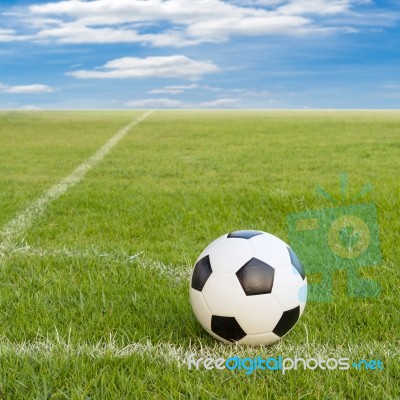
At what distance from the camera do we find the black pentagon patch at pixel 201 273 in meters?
2.90

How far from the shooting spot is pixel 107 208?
21.0ft

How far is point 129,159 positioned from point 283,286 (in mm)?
9718

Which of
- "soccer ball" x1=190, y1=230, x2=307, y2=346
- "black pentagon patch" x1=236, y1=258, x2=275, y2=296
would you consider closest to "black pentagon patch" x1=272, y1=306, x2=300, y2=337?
"soccer ball" x1=190, y1=230, x2=307, y2=346

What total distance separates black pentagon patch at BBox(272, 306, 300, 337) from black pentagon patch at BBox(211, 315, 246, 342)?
0.60 ft

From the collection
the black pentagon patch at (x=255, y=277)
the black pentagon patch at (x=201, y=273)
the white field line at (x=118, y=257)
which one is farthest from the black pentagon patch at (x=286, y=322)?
the white field line at (x=118, y=257)

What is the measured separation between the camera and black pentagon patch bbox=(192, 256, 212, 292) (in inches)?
114

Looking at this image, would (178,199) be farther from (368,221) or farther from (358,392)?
(358,392)

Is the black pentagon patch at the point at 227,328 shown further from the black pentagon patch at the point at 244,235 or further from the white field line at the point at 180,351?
the black pentagon patch at the point at 244,235

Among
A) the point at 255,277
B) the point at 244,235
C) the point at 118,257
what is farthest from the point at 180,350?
the point at 118,257

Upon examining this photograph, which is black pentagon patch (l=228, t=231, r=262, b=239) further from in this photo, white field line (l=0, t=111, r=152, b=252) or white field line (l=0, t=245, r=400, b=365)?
white field line (l=0, t=111, r=152, b=252)

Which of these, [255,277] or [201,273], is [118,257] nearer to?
[201,273]

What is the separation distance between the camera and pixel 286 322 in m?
2.84

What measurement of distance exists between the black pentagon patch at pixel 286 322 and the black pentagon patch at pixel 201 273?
44cm

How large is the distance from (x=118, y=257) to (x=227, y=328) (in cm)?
178
